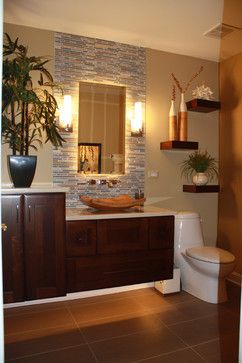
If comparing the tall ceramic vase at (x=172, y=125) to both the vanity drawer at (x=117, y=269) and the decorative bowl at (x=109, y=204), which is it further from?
the vanity drawer at (x=117, y=269)

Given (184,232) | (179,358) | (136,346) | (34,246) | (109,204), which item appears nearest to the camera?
(179,358)

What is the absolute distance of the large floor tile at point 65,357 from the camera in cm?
179

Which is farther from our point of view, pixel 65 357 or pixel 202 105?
pixel 202 105

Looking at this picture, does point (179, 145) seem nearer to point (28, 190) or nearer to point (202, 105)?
point (202, 105)

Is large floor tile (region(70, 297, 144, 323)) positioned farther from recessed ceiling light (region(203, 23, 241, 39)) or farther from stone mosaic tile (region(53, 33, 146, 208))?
recessed ceiling light (region(203, 23, 241, 39))

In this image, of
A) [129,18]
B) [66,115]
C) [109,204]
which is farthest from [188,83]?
[109,204]

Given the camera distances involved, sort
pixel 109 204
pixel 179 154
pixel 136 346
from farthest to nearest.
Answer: pixel 179 154
pixel 109 204
pixel 136 346

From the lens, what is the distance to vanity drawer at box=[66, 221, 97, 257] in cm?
222

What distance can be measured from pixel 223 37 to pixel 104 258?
232 cm

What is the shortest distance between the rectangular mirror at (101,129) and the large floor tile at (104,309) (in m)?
1.20

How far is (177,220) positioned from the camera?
279cm

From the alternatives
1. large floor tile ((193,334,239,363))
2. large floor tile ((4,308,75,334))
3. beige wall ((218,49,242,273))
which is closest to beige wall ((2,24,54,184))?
large floor tile ((4,308,75,334))

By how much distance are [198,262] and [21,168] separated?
5.43ft

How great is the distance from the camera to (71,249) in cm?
222
